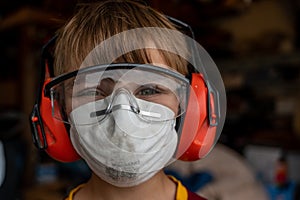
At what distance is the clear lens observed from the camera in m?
0.61

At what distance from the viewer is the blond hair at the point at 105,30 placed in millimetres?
662

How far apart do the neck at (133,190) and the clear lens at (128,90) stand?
0.50 feet

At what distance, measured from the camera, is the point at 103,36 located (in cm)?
67

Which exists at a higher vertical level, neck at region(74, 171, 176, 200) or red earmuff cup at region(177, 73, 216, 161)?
red earmuff cup at region(177, 73, 216, 161)

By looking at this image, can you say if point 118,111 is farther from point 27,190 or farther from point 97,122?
point 27,190

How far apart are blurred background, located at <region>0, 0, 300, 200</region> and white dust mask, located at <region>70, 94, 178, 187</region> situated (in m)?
1.04

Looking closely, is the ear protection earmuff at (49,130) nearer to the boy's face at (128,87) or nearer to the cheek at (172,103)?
the boy's face at (128,87)

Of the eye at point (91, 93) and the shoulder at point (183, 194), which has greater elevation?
the eye at point (91, 93)

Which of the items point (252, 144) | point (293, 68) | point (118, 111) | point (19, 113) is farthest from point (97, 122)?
point (19, 113)

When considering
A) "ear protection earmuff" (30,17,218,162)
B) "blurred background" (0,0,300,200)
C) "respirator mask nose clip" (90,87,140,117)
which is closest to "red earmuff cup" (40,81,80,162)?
"ear protection earmuff" (30,17,218,162)

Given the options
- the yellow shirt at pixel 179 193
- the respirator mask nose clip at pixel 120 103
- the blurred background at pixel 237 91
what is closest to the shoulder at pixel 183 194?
the yellow shirt at pixel 179 193

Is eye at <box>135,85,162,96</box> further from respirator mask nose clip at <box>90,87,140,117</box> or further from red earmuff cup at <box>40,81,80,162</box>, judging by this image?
red earmuff cup at <box>40,81,80,162</box>

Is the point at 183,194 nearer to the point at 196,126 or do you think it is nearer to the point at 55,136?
the point at 196,126

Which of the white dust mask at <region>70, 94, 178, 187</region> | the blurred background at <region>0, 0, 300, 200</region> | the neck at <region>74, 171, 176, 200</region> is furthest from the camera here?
the blurred background at <region>0, 0, 300, 200</region>
